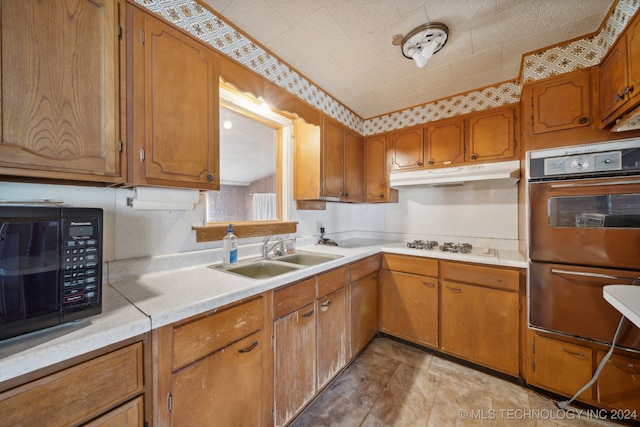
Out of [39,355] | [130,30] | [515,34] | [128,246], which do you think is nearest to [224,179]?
[128,246]

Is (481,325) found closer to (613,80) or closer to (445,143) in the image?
(445,143)

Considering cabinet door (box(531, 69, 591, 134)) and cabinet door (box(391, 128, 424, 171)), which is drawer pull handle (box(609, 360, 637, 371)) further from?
cabinet door (box(391, 128, 424, 171))

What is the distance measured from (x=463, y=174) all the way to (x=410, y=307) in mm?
1279

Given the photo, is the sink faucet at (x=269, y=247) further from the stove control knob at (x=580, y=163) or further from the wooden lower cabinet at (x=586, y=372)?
the stove control knob at (x=580, y=163)

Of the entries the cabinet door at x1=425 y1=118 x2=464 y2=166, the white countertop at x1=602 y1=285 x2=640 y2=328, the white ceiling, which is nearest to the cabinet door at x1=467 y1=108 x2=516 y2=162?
the cabinet door at x1=425 y1=118 x2=464 y2=166

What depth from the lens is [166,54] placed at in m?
1.14

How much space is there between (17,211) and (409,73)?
92.0 inches

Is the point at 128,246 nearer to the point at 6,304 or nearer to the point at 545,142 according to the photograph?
the point at 6,304

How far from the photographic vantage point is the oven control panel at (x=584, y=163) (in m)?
1.40

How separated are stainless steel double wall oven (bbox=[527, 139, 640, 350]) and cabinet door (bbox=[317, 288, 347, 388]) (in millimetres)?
1303

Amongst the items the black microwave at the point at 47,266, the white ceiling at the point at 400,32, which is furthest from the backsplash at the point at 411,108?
the black microwave at the point at 47,266

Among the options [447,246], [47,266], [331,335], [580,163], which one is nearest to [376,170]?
[447,246]

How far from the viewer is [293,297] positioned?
1364 millimetres

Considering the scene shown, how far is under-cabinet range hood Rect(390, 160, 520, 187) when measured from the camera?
6.37ft
